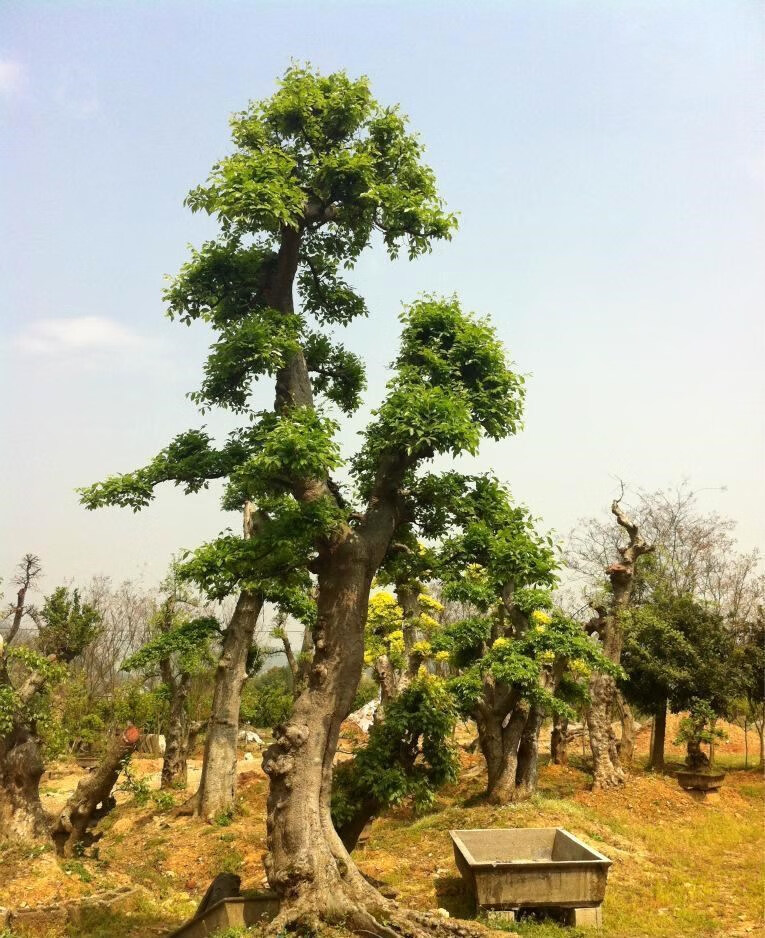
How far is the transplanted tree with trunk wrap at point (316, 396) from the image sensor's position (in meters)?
6.73

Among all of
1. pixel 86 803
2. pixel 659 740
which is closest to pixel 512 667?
pixel 86 803

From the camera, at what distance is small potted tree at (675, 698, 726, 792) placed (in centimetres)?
1678

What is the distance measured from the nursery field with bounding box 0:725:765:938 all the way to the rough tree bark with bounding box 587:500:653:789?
739mm

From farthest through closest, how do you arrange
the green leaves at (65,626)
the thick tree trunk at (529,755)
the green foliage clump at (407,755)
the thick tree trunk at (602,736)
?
1. the thick tree trunk at (602,736)
2. the thick tree trunk at (529,755)
3. the green leaves at (65,626)
4. the green foliage clump at (407,755)

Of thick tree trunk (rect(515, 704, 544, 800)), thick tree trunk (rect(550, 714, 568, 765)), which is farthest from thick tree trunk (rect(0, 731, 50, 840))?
thick tree trunk (rect(550, 714, 568, 765))

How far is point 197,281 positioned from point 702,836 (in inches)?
517

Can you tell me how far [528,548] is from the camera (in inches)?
297

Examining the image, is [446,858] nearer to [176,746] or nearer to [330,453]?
[330,453]

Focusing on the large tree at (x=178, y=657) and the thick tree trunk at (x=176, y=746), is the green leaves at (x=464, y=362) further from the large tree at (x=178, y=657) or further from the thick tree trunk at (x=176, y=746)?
the thick tree trunk at (x=176, y=746)

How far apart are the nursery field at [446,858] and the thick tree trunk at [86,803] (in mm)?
357

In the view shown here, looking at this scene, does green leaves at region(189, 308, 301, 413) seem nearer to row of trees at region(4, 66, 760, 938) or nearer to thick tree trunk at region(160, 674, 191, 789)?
row of trees at region(4, 66, 760, 938)

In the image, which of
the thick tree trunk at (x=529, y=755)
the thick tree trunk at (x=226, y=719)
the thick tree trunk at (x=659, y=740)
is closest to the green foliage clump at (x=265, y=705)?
the thick tree trunk at (x=226, y=719)

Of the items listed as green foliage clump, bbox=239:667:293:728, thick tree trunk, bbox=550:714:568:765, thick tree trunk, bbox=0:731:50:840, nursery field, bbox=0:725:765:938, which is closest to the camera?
nursery field, bbox=0:725:765:938

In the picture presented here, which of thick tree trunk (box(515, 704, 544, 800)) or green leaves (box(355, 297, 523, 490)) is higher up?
green leaves (box(355, 297, 523, 490))
